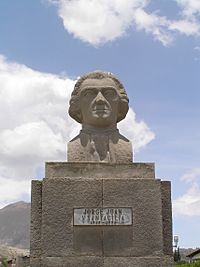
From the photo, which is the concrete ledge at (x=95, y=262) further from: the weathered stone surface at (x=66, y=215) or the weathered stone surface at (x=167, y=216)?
the weathered stone surface at (x=167, y=216)

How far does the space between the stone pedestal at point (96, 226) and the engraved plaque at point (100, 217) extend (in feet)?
0.19

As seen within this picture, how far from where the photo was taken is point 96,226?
7250 mm

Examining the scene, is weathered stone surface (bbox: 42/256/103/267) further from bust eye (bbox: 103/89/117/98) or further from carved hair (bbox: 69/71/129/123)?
bust eye (bbox: 103/89/117/98)

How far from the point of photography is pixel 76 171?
7.53 m

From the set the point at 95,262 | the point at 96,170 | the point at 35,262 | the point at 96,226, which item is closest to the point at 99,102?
the point at 96,170

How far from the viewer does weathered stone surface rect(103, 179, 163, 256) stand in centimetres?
723

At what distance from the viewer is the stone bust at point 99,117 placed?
26.7 feet

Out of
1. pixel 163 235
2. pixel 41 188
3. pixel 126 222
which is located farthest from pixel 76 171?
pixel 163 235

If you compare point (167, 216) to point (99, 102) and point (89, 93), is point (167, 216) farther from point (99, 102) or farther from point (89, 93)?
point (89, 93)

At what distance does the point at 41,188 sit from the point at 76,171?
1.87 ft

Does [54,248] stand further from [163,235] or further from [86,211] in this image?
[163,235]

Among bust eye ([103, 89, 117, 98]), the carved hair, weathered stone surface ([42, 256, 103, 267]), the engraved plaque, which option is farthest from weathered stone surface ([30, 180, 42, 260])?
bust eye ([103, 89, 117, 98])

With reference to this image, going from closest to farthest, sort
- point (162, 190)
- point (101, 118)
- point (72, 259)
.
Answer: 1. point (72, 259)
2. point (162, 190)
3. point (101, 118)

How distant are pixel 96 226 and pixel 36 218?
880 millimetres
